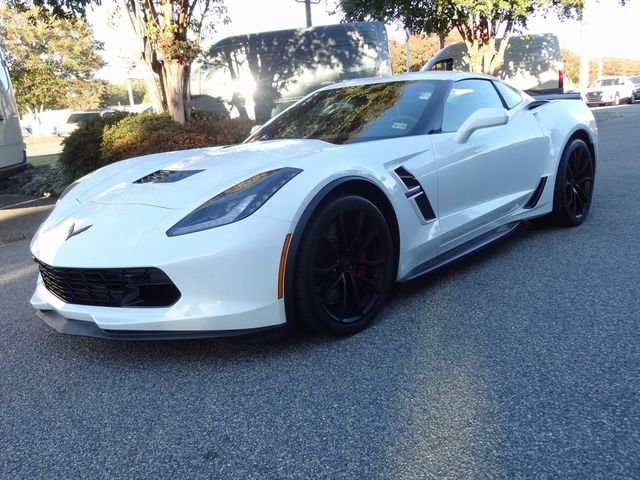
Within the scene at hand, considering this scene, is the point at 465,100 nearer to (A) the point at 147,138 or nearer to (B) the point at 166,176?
(B) the point at 166,176

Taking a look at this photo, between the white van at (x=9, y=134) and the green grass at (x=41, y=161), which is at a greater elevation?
the white van at (x=9, y=134)

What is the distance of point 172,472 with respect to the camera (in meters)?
1.81

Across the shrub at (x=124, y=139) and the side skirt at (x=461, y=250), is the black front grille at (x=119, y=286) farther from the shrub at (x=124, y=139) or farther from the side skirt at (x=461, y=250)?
the shrub at (x=124, y=139)

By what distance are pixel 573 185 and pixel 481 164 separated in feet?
4.82

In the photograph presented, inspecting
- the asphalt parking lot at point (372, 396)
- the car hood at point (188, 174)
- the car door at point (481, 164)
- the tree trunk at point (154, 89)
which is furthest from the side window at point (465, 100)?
the tree trunk at point (154, 89)

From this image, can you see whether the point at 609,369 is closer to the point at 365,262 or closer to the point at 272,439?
the point at 365,262

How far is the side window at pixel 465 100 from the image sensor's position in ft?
11.4

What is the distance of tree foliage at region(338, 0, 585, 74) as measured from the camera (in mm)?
15547

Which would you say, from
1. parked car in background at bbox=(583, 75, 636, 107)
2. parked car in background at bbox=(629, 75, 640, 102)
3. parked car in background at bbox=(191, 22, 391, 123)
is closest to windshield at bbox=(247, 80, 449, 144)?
parked car in background at bbox=(191, 22, 391, 123)

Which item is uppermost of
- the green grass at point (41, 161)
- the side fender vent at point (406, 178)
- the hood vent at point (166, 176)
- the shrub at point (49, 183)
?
the hood vent at point (166, 176)

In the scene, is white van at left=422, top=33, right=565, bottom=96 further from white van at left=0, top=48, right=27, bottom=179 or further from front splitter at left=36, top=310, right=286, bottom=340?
front splitter at left=36, top=310, right=286, bottom=340

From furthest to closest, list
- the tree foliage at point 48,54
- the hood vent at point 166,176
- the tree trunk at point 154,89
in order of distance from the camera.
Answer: the tree foliage at point 48,54 → the tree trunk at point 154,89 → the hood vent at point 166,176

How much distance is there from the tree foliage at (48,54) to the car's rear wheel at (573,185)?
30.9 m

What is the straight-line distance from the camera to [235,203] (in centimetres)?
246
